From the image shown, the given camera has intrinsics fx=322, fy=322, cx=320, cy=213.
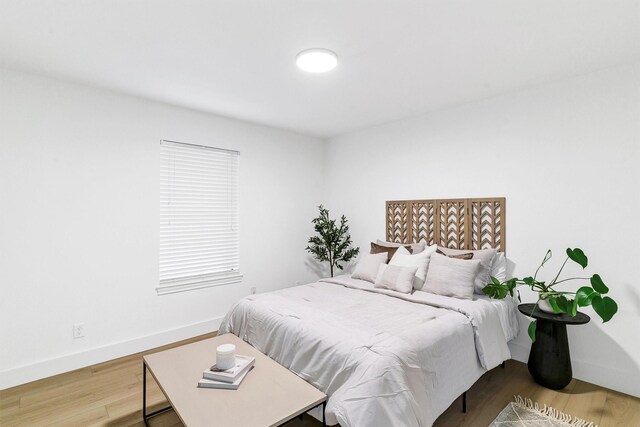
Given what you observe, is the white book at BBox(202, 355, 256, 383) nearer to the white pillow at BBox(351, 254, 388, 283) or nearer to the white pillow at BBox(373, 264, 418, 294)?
the white pillow at BBox(373, 264, 418, 294)

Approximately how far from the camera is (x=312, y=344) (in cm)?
202

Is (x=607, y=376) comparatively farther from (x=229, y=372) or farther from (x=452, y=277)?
(x=229, y=372)

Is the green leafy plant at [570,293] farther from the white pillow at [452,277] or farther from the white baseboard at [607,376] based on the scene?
the white baseboard at [607,376]

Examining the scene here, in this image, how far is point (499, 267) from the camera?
9.87 ft

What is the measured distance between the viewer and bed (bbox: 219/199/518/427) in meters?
1.66

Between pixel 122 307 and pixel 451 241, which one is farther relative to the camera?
pixel 451 241

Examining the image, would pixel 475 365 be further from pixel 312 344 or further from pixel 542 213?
pixel 542 213

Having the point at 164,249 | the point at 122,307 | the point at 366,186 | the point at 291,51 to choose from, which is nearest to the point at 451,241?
the point at 366,186

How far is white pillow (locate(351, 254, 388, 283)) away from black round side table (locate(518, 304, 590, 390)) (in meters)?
1.34

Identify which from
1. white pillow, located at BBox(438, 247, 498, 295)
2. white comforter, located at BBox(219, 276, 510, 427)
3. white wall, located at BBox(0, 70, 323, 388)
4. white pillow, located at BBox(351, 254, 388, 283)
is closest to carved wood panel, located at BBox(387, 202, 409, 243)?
white pillow, located at BBox(351, 254, 388, 283)

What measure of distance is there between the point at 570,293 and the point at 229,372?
2679mm

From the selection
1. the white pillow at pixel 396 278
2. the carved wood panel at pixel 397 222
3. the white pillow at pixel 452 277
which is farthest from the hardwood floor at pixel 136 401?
the carved wood panel at pixel 397 222

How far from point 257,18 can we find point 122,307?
113 inches

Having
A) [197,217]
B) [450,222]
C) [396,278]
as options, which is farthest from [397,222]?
[197,217]
